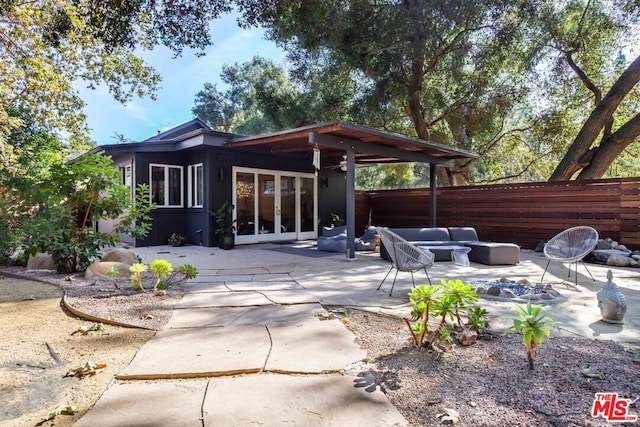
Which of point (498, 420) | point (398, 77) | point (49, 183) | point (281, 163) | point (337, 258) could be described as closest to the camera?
point (498, 420)

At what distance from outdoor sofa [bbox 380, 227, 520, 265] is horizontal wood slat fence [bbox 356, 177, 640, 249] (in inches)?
89.7

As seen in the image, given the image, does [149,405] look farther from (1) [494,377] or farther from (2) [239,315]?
(1) [494,377]

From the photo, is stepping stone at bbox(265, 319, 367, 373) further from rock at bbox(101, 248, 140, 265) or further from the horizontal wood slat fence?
the horizontal wood slat fence

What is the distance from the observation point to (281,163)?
10867 millimetres

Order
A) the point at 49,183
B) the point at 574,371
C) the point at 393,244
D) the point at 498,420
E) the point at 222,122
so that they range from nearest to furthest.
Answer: the point at 498,420 < the point at 574,371 < the point at 393,244 < the point at 49,183 < the point at 222,122

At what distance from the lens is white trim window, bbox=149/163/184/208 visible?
9.70m

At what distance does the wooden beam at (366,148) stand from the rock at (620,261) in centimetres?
455

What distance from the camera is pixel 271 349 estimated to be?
2.64m

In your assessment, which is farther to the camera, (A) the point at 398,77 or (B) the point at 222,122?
(B) the point at 222,122

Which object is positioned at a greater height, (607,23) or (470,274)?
(607,23)

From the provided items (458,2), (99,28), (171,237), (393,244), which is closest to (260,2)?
(99,28)

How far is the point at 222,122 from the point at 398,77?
21.1m

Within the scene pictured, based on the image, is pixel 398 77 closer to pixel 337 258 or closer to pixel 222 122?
pixel 337 258

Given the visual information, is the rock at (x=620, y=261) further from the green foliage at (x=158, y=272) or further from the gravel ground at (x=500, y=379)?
the green foliage at (x=158, y=272)
